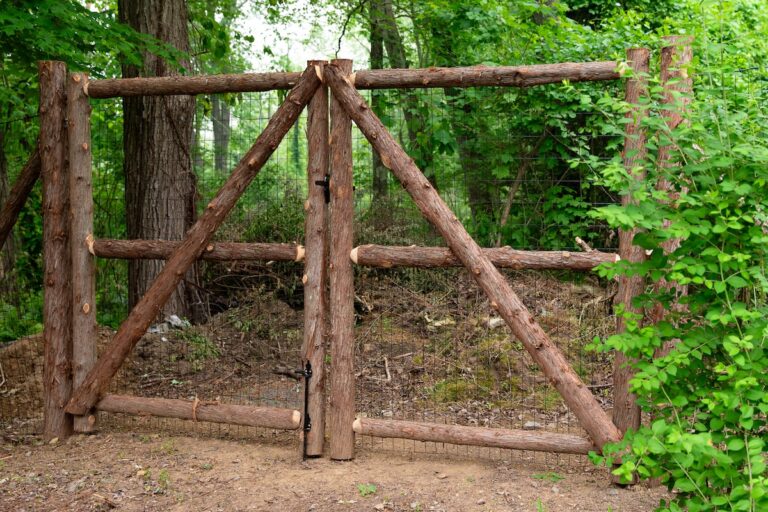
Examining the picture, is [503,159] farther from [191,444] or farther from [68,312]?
[68,312]

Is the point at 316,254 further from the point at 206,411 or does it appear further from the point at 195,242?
the point at 206,411

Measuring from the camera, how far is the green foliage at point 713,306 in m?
3.17

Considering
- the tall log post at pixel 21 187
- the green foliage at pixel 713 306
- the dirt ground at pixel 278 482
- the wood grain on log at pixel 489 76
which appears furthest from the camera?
the tall log post at pixel 21 187

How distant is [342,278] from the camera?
4.96 m

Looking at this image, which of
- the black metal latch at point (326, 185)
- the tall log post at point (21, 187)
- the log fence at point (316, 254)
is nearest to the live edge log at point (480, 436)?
the log fence at point (316, 254)

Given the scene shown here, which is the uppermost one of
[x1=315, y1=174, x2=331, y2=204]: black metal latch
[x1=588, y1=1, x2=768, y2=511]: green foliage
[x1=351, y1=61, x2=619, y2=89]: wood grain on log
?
[x1=351, y1=61, x2=619, y2=89]: wood grain on log

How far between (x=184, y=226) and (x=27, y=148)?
5.16 metres

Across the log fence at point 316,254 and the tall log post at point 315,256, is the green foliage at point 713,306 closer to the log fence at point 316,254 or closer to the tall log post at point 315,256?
the log fence at point 316,254

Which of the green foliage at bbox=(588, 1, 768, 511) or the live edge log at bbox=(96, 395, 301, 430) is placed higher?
the green foliage at bbox=(588, 1, 768, 511)

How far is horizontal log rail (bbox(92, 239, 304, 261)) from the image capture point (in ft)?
16.7

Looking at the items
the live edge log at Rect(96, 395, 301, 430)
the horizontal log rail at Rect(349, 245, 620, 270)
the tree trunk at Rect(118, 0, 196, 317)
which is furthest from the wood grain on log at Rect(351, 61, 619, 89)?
the tree trunk at Rect(118, 0, 196, 317)

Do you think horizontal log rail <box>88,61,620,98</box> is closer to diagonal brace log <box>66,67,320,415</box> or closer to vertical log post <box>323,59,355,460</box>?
diagonal brace log <box>66,67,320,415</box>

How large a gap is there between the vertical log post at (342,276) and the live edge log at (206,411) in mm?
321

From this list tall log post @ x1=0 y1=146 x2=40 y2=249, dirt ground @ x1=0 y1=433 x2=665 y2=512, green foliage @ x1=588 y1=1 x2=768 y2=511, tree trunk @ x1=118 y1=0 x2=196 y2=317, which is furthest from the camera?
tree trunk @ x1=118 y1=0 x2=196 y2=317
